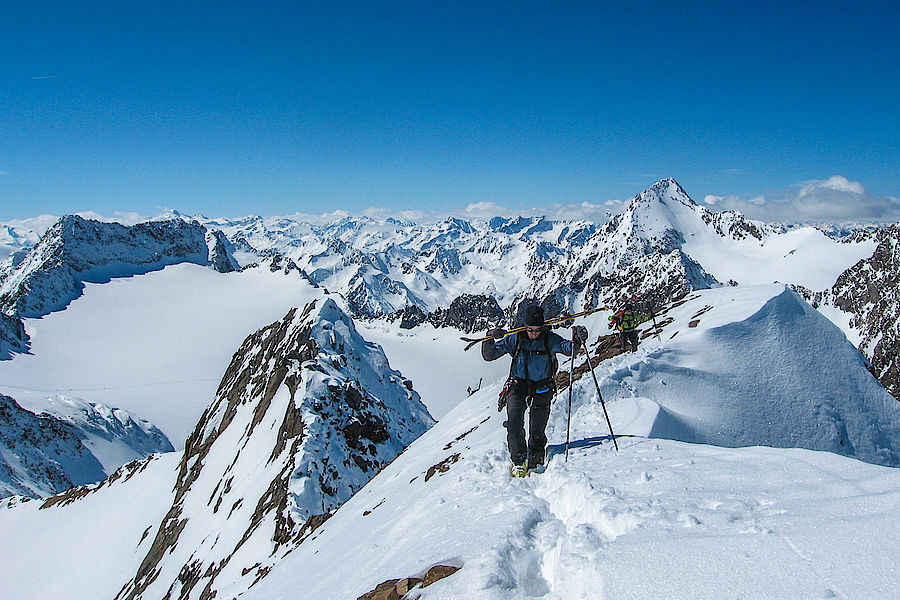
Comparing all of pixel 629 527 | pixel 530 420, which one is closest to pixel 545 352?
pixel 530 420

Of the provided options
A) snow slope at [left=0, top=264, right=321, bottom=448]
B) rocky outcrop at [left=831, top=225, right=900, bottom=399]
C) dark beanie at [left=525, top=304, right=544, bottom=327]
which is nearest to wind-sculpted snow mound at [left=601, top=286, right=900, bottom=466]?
dark beanie at [left=525, top=304, right=544, bottom=327]

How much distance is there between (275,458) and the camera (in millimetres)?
21500

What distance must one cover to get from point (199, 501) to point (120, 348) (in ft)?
294

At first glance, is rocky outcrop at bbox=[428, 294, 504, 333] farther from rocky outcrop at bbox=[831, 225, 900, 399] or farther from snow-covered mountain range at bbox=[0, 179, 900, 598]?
snow-covered mountain range at bbox=[0, 179, 900, 598]

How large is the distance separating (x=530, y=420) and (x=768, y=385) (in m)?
9.77

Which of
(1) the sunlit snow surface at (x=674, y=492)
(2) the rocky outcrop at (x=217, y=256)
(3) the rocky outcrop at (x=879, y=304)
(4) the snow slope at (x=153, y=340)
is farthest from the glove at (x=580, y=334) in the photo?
(2) the rocky outcrop at (x=217, y=256)

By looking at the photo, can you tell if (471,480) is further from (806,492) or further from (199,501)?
(199,501)

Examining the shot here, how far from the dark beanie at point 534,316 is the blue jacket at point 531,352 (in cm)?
37

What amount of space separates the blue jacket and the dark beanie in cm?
37

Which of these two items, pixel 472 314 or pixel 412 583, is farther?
pixel 472 314

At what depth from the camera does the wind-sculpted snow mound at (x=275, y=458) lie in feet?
54.2

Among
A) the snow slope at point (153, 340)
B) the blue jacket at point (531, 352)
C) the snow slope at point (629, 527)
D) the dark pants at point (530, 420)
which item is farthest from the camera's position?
the snow slope at point (153, 340)

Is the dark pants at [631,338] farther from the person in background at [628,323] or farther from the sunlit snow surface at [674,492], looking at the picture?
the sunlit snow surface at [674,492]

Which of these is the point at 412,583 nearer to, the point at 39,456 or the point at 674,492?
the point at 674,492
